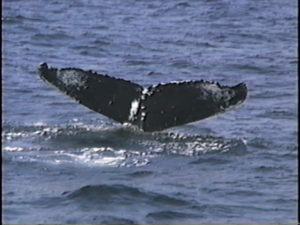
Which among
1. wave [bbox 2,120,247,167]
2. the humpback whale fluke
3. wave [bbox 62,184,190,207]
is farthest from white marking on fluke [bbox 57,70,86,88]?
wave [bbox 62,184,190,207]

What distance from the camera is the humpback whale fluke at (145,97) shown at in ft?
38.8

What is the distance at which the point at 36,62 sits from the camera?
1736 centimetres

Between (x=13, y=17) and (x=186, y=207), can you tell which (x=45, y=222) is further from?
(x=13, y=17)

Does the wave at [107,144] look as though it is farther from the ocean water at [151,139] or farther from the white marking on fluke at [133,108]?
the white marking on fluke at [133,108]

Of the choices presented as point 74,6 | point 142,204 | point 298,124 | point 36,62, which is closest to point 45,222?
point 142,204

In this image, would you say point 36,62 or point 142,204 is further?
point 36,62

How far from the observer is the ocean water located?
32.4 feet

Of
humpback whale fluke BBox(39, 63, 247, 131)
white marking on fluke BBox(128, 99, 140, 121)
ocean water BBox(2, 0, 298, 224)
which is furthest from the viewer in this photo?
white marking on fluke BBox(128, 99, 140, 121)

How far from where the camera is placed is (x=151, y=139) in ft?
38.6

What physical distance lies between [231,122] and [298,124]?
71cm

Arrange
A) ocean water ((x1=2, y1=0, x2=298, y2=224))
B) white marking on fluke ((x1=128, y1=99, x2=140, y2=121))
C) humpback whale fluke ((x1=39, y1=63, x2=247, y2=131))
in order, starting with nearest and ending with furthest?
ocean water ((x1=2, y1=0, x2=298, y2=224)) < humpback whale fluke ((x1=39, y1=63, x2=247, y2=131)) < white marking on fluke ((x1=128, y1=99, x2=140, y2=121))

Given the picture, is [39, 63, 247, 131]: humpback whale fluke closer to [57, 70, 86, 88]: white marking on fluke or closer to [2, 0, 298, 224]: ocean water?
[57, 70, 86, 88]: white marking on fluke

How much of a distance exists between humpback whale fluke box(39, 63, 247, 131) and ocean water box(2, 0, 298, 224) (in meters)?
0.17

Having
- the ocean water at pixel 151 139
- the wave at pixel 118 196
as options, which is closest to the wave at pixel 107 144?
the ocean water at pixel 151 139
